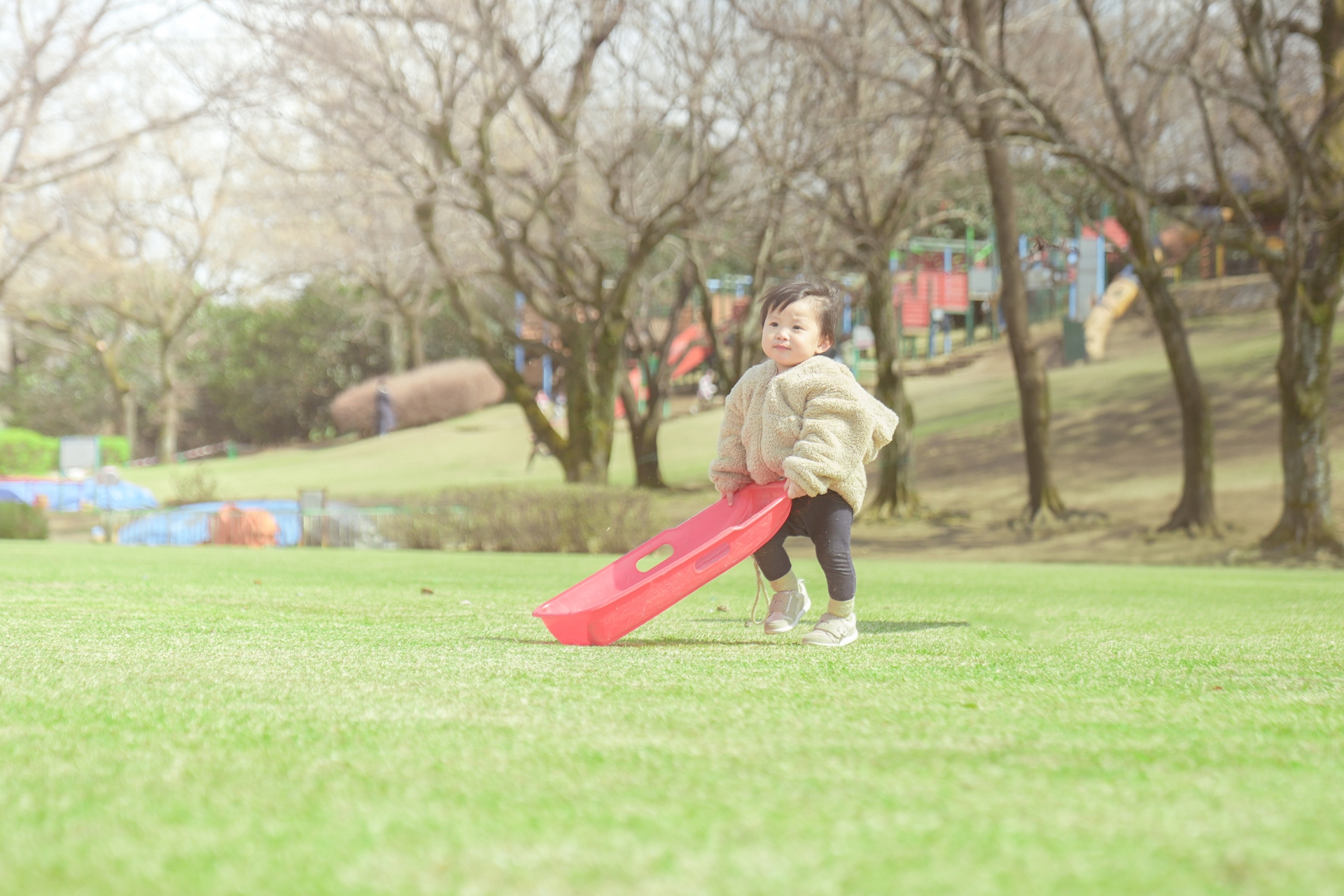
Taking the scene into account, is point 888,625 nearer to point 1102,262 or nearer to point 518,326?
point 1102,262

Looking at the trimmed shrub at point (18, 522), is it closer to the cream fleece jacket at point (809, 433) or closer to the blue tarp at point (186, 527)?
the blue tarp at point (186, 527)

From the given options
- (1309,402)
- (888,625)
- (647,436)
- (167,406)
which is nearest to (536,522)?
(1309,402)

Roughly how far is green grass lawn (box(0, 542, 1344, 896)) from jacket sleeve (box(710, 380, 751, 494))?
67 centimetres

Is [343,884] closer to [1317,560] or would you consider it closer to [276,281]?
[1317,560]

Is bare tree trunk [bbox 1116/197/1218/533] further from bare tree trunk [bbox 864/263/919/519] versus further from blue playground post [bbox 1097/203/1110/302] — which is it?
blue playground post [bbox 1097/203/1110/302]

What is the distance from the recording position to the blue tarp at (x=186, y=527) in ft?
62.8

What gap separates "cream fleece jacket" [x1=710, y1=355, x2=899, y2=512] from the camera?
17.4 feet

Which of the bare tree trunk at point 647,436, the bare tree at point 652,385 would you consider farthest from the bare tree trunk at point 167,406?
the bare tree trunk at point 647,436

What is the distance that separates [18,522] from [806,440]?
15.8m

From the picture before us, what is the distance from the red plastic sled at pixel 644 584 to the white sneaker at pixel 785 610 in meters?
0.48

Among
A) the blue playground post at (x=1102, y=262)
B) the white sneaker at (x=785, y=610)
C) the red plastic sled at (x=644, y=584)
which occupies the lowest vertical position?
the white sneaker at (x=785, y=610)

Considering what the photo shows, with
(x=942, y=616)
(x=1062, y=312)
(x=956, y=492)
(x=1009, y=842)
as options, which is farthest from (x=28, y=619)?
(x=1062, y=312)

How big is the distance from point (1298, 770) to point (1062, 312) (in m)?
41.5

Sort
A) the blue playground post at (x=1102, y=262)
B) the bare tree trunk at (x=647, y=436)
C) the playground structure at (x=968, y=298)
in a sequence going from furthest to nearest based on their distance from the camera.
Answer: the playground structure at (x=968, y=298)
the blue playground post at (x=1102, y=262)
the bare tree trunk at (x=647, y=436)
